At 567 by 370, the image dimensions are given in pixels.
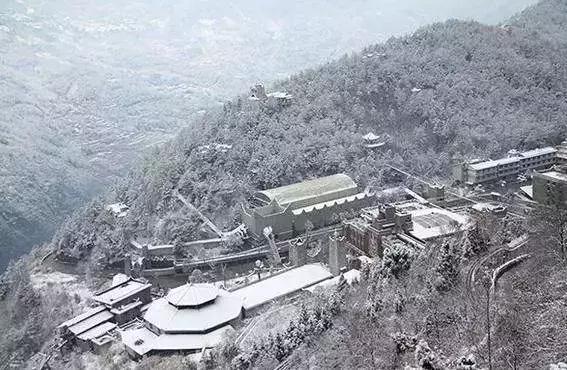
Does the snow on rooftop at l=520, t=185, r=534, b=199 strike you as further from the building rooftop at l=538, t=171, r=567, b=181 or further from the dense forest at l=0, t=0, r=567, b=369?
the dense forest at l=0, t=0, r=567, b=369

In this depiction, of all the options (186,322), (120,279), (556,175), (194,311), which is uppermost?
(556,175)

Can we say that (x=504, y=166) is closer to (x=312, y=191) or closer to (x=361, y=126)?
(x=361, y=126)

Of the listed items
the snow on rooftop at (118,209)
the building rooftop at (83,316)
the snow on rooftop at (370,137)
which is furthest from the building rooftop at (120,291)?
the snow on rooftop at (370,137)

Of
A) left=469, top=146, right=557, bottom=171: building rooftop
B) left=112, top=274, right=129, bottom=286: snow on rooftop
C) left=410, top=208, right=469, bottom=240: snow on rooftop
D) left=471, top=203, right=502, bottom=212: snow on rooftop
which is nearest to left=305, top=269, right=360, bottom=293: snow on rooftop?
left=410, top=208, right=469, bottom=240: snow on rooftop

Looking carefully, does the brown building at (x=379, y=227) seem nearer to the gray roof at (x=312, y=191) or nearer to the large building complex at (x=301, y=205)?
the large building complex at (x=301, y=205)

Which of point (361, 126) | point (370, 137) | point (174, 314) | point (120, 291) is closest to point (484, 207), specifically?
point (370, 137)
